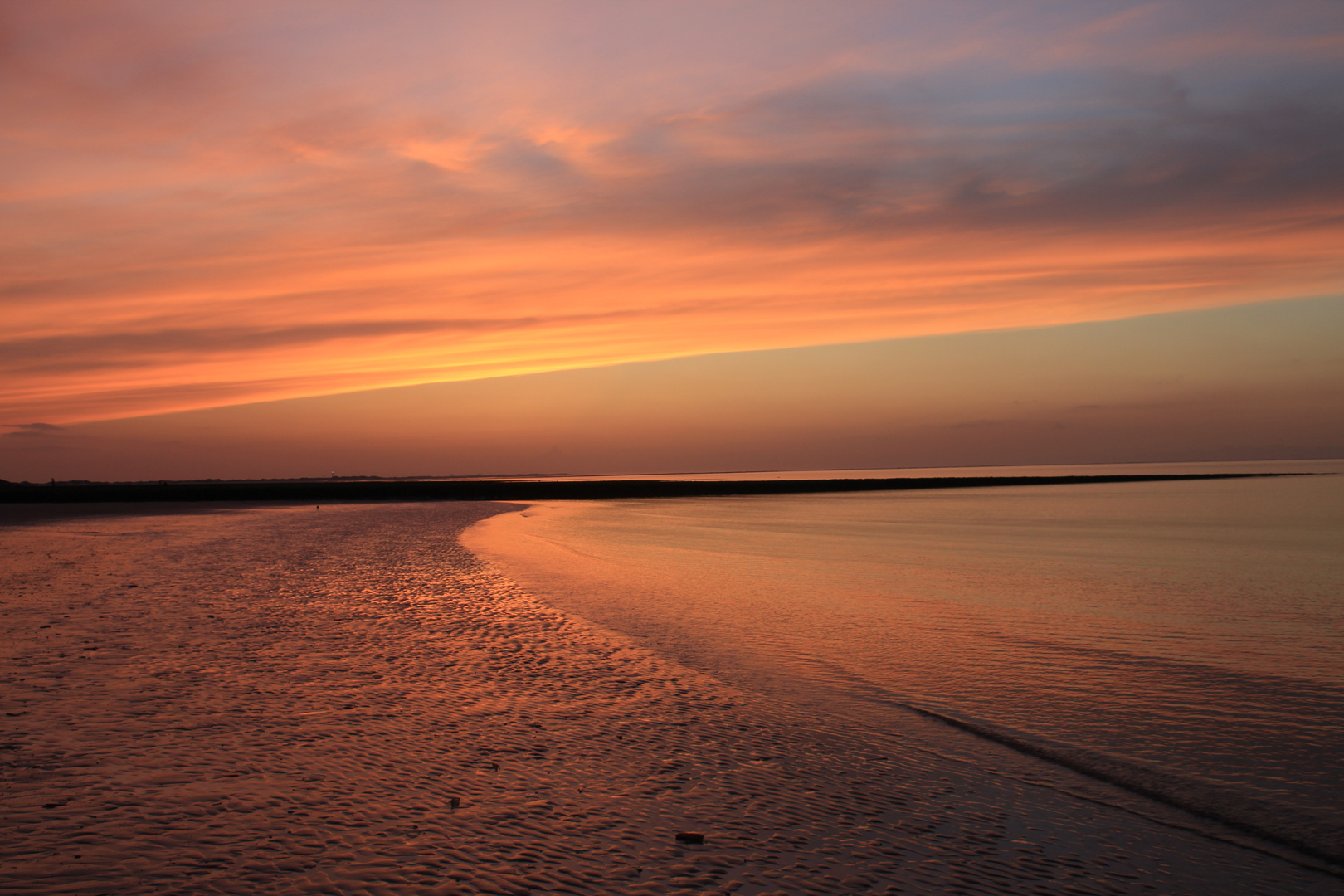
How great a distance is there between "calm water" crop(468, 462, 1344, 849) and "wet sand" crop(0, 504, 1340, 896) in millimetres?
1540

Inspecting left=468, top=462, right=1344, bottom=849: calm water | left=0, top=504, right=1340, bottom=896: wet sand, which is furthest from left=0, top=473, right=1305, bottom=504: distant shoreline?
left=0, top=504, right=1340, bottom=896: wet sand

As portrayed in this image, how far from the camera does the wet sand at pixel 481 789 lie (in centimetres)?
566

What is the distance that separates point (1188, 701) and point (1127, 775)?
11.4ft

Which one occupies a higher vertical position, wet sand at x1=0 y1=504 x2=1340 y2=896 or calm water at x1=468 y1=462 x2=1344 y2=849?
wet sand at x1=0 y1=504 x2=1340 y2=896

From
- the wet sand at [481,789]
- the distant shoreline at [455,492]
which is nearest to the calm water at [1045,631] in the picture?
the wet sand at [481,789]

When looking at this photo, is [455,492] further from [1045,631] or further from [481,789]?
[481,789]

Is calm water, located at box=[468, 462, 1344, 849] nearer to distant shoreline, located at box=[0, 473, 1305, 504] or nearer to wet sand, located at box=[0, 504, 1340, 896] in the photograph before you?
wet sand, located at box=[0, 504, 1340, 896]

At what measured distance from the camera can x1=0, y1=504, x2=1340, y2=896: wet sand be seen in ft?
18.6

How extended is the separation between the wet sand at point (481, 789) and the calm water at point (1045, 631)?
Result: 5.05 ft

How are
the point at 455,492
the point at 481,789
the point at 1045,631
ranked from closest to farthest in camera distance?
1. the point at 481,789
2. the point at 1045,631
3. the point at 455,492

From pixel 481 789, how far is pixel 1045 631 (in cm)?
1207

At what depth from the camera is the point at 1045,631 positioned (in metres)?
15.5

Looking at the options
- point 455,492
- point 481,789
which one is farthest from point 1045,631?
point 455,492

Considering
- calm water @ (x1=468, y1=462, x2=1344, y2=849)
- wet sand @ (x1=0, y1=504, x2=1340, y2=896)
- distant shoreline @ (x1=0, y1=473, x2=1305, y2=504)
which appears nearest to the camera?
wet sand @ (x1=0, y1=504, x2=1340, y2=896)
